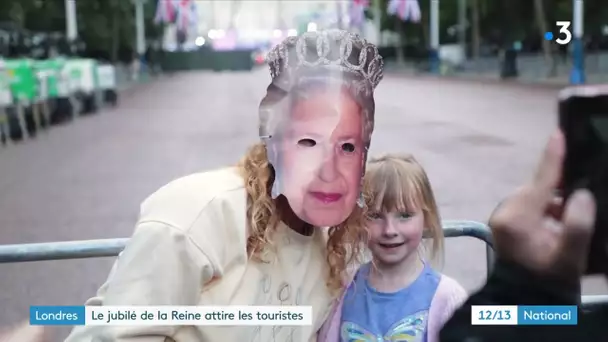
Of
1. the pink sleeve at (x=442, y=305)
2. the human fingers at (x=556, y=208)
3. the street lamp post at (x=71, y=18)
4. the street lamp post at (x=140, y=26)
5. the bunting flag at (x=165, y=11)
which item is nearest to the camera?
the human fingers at (x=556, y=208)

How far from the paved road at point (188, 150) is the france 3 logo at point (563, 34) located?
0.07 m

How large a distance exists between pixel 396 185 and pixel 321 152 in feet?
0.44

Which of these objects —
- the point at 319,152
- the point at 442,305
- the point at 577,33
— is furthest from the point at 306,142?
the point at 577,33

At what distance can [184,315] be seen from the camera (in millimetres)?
1030

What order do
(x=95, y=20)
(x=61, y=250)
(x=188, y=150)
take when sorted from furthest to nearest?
(x=188, y=150), (x=95, y=20), (x=61, y=250)

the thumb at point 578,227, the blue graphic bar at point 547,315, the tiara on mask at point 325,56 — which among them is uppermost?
the tiara on mask at point 325,56

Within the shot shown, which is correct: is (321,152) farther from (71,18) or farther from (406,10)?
(71,18)

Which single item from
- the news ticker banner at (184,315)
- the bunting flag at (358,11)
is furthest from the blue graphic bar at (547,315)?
the bunting flag at (358,11)

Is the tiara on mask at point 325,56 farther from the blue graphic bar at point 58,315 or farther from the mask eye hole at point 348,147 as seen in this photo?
the blue graphic bar at point 58,315

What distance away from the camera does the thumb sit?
943mm

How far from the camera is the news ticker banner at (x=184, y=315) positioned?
40.2 inches

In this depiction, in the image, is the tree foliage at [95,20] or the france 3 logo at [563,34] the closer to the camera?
the france 3 logo at [563,34]

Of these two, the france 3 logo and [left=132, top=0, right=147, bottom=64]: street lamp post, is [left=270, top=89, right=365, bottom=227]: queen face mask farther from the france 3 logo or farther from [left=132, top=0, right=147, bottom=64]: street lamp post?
[left=132, top=0, right=147, bottom=64]: street lamp post

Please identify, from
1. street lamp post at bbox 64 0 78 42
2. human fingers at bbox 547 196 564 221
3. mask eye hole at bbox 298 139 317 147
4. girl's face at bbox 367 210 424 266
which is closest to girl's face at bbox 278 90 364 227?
mask eye hole at bbox 298 139 317 147
